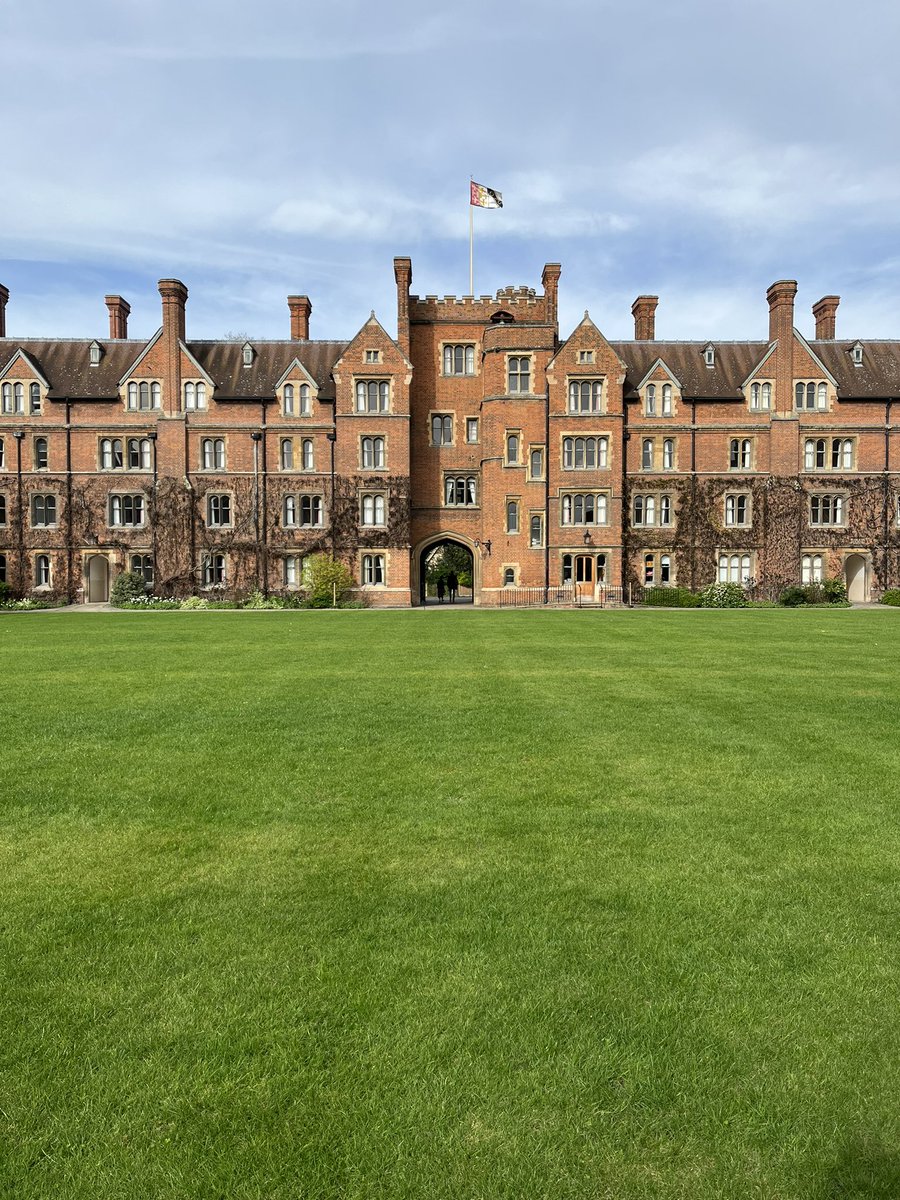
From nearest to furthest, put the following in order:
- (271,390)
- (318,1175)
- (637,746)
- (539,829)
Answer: (318,1175) → (539,829) → (637,746) → (271,390)

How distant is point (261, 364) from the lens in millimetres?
41844

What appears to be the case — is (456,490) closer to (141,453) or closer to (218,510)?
(218,510)

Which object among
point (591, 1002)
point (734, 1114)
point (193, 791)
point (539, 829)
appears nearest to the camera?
point (734, 1114)

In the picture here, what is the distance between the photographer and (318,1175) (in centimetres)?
266

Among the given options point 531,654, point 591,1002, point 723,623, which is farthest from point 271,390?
point 591,1002

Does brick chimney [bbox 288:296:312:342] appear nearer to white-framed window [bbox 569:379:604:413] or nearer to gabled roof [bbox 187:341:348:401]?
gabled roof [bbox 187:341:348:401]

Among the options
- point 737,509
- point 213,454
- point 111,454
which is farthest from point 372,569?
point 737,509

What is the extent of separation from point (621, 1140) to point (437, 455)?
40.0m

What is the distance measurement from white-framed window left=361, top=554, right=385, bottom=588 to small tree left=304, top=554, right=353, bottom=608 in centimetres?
133

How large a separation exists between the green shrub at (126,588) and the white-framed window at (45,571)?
4363 millimetres

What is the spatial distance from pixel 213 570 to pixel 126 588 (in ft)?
14.5

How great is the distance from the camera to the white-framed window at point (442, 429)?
41.6 meters

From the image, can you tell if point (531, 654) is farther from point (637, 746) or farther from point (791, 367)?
point (791, 367)

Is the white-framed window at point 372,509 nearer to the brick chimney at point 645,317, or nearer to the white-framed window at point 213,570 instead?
the white-framed window at point 213,570
